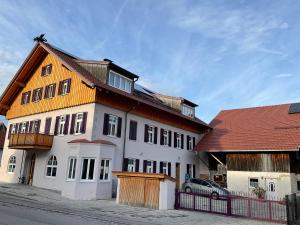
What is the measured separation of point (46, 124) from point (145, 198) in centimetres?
1207

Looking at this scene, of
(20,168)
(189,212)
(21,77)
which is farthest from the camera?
(21,77)

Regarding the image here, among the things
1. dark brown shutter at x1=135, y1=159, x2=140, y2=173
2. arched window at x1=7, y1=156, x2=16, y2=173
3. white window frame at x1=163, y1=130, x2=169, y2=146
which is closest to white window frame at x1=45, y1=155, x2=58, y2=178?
arched window at x1=7, y1=156, x2=16, y2=173

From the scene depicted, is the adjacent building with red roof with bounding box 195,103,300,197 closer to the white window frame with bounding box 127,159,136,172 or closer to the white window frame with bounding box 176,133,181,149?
the white window frame with bounding box 176,133,181,149

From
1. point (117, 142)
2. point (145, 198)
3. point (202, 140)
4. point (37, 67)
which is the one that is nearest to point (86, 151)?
point (117, 142)

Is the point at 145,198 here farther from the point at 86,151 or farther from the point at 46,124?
the point at 46,124

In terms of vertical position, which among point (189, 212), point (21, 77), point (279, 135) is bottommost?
point (189, 212)

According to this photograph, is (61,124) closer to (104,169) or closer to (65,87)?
(65,87)

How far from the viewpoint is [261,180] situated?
2677 cm

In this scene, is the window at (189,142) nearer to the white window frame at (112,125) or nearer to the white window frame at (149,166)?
the white window frame at (149,166)

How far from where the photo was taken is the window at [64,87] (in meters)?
23.4

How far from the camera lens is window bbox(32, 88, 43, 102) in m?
26.2

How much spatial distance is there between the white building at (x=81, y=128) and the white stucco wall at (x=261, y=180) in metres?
4.95

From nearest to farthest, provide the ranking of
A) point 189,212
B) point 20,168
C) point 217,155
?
point 189,212 < point 20,168 < point 217,155

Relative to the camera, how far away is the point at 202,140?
107 ft
